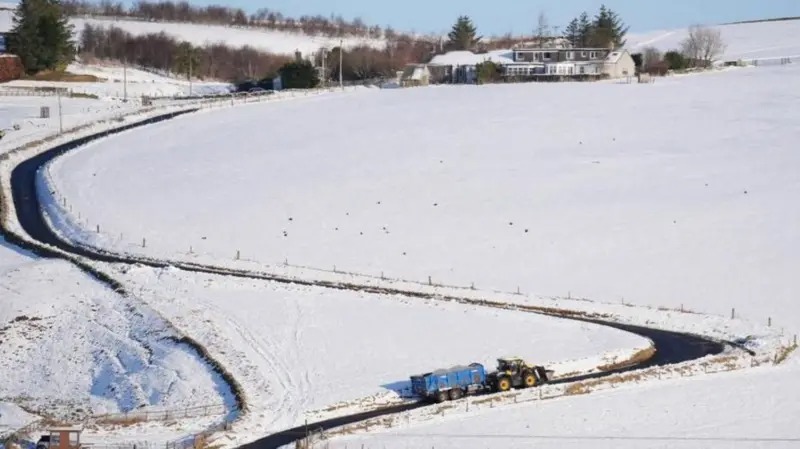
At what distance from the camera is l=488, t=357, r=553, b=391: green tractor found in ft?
105

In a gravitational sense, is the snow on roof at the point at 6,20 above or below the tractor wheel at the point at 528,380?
above

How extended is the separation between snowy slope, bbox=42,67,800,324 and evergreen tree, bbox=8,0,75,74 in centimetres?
2353

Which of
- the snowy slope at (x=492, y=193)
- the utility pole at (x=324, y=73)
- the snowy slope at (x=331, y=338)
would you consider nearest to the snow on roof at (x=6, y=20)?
the utility pole at (x=324, y=73)

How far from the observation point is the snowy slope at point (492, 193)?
48219 millimetres

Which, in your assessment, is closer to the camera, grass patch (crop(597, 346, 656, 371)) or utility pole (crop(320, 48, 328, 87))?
grass patch (crop(597, 346, 656, 371))

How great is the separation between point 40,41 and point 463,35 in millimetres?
57535

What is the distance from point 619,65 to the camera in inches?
4188

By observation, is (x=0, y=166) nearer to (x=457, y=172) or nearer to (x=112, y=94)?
(x=457, y=172)

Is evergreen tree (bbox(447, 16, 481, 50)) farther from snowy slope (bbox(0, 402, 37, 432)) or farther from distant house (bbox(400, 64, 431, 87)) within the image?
snowy slope (bbox(0, 402, 37, 432))

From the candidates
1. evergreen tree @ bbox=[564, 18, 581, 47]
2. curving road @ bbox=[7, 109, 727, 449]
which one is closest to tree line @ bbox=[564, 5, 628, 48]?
evergreen tree @ bbox=[564, 18, 581, 47]

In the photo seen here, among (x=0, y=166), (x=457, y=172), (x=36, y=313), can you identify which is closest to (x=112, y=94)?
(x=0, y=166)

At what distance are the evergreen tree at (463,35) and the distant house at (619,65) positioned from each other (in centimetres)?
3543

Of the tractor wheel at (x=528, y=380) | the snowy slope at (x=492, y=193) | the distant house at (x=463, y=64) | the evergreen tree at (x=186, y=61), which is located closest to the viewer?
the tractor wheel at (x=528, y=380)

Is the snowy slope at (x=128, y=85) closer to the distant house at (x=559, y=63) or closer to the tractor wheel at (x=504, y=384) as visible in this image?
the distant house at (x=559, y=63)
